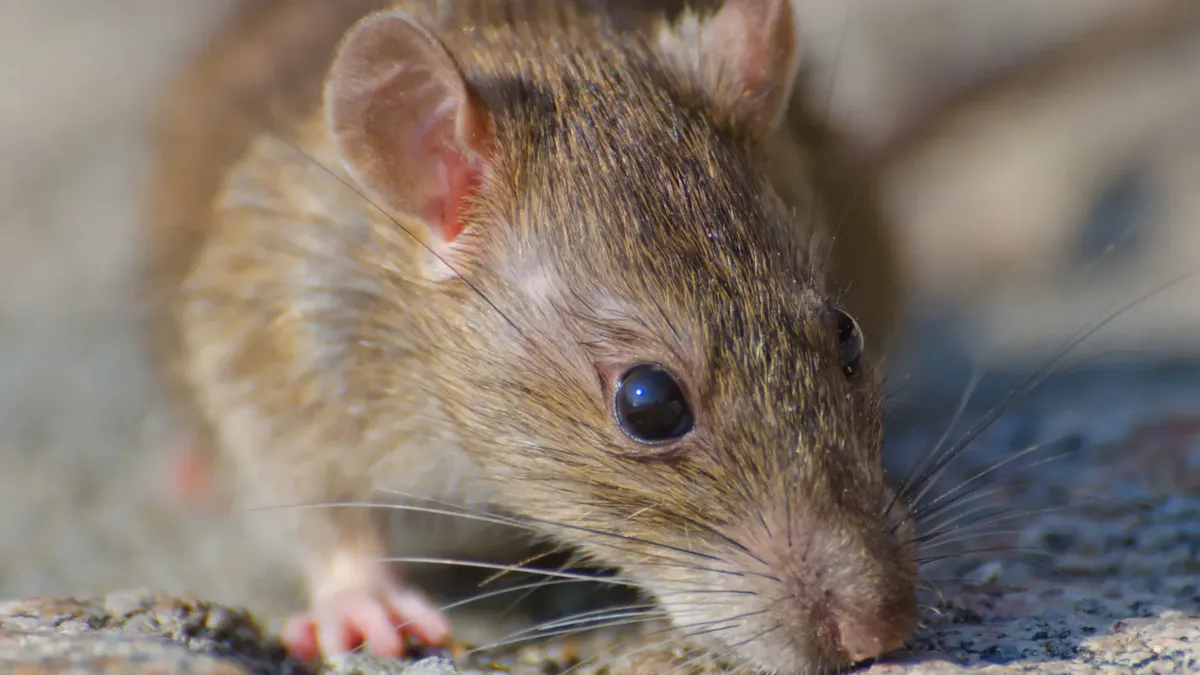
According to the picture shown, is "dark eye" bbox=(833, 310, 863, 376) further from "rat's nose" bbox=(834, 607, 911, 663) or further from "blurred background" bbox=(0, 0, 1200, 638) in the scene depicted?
"blurred background" bbox=(0, 0, 1200, 638)

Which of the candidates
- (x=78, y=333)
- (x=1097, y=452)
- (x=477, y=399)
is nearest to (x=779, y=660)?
(x=477, y=399)

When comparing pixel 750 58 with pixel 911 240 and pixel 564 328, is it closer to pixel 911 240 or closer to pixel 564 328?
pixel 564 328

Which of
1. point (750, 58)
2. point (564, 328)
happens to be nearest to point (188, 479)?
point (564, 328)

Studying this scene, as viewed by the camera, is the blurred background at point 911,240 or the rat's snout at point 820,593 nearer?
the rat's snout at point 820,593

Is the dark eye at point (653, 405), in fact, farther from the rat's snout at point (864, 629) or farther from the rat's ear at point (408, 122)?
the rat's ear at point (408, 122)

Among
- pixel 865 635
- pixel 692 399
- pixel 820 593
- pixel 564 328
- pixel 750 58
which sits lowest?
pixel 865 635

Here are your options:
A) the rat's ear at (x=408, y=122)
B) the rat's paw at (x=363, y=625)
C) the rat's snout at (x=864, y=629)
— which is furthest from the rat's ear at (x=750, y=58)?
the rat's paw at (x=363, y=625)

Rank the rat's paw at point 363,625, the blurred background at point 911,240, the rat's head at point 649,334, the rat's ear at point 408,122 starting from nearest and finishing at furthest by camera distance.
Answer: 1. the rat's head at point 649,334
2. the rat's ear at point 408,122
3. the rat's paw at point 363,625
4. the blurred background at point 911,240

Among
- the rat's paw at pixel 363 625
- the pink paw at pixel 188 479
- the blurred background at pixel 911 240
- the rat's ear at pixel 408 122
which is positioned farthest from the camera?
the pink paw at pixel 188 479
